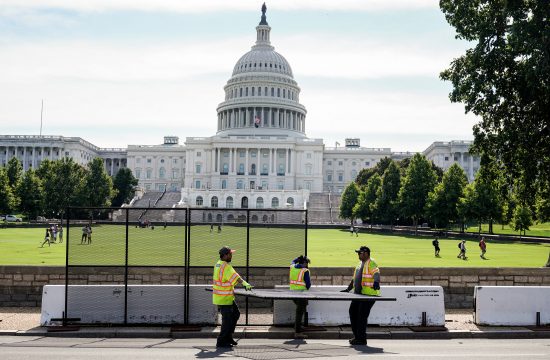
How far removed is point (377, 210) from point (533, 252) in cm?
4613

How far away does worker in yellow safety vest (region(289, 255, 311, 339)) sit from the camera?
1733 centimetres

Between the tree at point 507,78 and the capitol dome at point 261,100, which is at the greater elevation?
the capitol dome at point 261,100

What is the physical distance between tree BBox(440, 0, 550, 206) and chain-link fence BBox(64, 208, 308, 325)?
1146 cm

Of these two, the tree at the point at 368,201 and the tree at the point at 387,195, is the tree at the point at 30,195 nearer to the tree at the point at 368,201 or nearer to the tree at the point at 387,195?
the tree at the point at 368,201

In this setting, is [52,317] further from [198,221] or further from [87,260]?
[198,221]

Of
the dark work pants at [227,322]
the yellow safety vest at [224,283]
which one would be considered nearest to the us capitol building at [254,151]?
the dark work pants at [227,322]

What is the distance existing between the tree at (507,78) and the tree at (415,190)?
51.7m

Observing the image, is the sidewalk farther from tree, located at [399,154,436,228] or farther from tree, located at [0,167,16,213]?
tree, located at [0,167,16,213]

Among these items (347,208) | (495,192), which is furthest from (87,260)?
(347,208)

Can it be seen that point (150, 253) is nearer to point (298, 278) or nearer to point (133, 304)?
point (133, 304)

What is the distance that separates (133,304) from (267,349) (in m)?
4.93

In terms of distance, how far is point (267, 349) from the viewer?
51.8ft

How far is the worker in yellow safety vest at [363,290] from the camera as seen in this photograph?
16.1 m

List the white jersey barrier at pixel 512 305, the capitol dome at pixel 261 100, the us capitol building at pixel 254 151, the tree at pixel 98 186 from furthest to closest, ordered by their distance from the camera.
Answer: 1. the capitol dome at pixel 261 100
2. the us capitol building at pixel 254 151
3. the tree at pixel 98 186
4. the white jersey barrier at pixel 512 305
